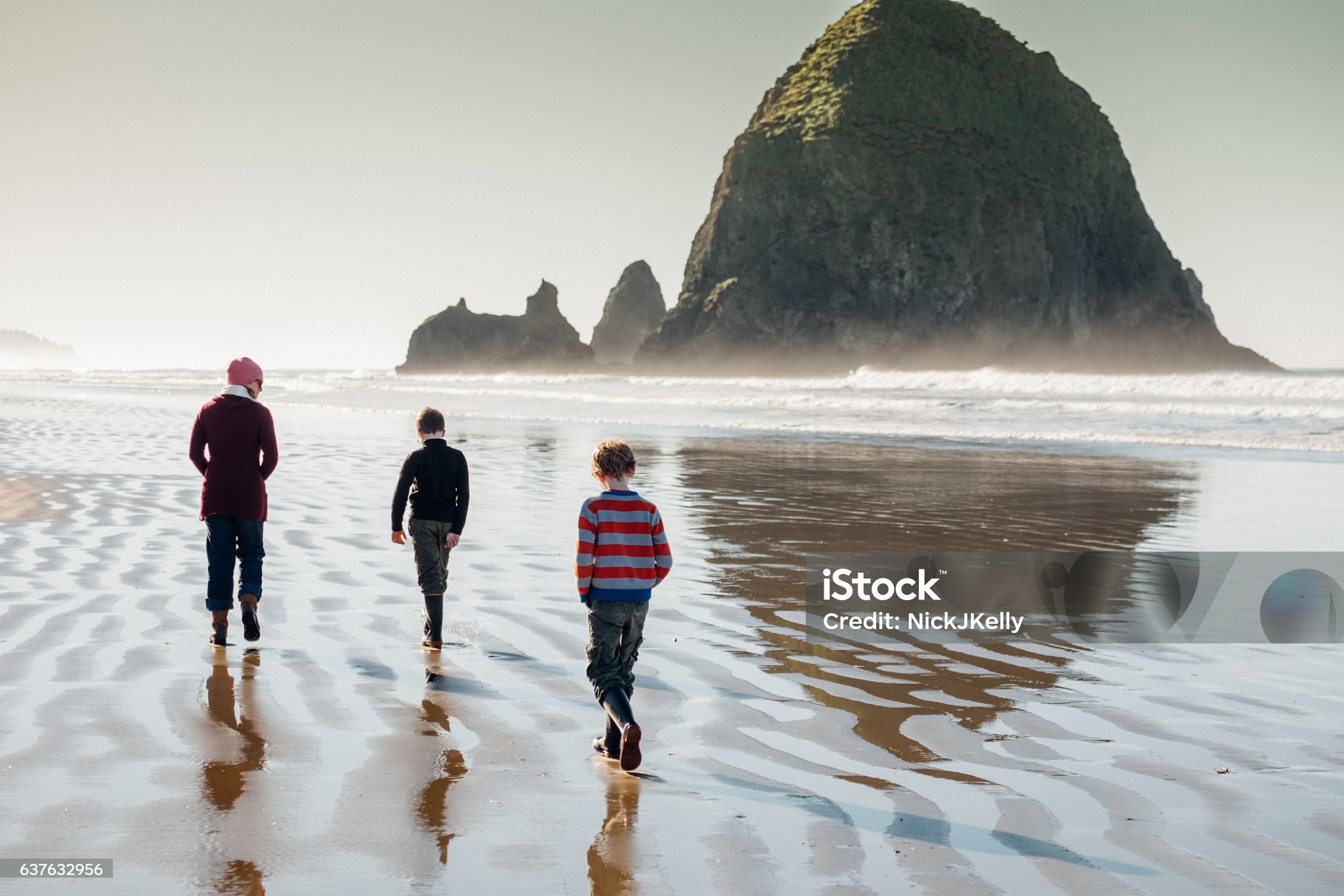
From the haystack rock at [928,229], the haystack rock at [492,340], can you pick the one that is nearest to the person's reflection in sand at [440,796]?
the haystack rock at [928,229]

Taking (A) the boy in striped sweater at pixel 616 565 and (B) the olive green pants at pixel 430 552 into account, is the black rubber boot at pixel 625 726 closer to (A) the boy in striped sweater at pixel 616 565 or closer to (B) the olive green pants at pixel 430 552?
(A) the boy in striped sweater at pixel 616 565

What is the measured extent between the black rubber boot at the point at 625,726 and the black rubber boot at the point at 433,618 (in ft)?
6.98

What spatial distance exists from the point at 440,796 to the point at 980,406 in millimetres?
30679

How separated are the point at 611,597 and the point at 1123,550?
6.86 meters

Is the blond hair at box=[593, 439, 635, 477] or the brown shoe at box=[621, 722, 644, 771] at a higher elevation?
the blond hair at box=[593, 439, 635, 477]

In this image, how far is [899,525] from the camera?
11.2 m

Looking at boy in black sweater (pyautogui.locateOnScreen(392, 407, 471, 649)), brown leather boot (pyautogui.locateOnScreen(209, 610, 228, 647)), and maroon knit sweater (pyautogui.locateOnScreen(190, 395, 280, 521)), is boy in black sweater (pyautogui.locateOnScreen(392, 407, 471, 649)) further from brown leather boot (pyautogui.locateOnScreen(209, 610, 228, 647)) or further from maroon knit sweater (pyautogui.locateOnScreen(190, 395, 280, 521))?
brown leather boot (pyautogui.locateOnScreen(209, 610, 228, 647))

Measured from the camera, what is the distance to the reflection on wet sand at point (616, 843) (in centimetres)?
321

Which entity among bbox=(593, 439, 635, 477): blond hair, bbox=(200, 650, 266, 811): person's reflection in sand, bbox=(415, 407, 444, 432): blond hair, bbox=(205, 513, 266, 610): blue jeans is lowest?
bbox=(200, 650, 266, 811): person's reflection in sand

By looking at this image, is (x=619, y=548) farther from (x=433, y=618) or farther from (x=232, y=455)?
(x=232, y=455)

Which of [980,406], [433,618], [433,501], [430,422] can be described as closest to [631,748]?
[433,618]

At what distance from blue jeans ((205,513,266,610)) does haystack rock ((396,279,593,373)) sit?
126938 mm

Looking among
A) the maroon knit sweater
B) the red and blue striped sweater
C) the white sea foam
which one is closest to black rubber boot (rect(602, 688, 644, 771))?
the red and blue striped sweater

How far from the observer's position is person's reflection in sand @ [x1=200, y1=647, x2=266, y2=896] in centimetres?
317
